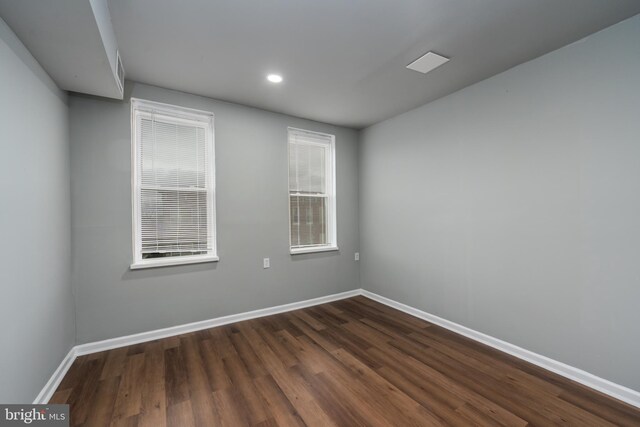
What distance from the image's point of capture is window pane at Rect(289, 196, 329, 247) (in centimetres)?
377

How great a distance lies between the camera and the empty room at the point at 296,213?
1733 millimetres

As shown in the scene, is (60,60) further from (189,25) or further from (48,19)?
(189,25)

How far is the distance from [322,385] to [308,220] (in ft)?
7.33

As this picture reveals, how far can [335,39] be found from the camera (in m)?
2.04

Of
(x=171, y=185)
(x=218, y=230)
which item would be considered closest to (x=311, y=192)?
(x=218, y=230)

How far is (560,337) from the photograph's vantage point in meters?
2.19

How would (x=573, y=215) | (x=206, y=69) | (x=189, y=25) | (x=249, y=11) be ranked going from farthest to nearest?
(x=206, y=69) < (x=573, y=215) < (x=189, y=25) < (x=249, y=11)

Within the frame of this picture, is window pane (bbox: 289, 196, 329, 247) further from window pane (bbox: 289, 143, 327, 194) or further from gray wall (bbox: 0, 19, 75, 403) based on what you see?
gray wall (bbox: 0, 19, 75, 403)

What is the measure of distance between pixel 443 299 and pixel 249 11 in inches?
128

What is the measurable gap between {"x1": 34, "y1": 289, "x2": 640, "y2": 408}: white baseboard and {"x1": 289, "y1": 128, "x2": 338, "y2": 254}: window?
0.86 meters

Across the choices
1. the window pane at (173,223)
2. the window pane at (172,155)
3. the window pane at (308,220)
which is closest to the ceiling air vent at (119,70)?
the window pane at (172,155)

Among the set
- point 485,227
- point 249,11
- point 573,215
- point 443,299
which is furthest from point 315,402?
point 249,11

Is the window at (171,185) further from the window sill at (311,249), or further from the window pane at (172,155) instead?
the window sill at (311,249)

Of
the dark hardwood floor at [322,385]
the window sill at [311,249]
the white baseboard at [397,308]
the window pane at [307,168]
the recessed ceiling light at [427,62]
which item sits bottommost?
the dark hardwood floor at [322,385]
